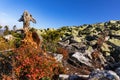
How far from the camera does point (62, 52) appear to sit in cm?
2561

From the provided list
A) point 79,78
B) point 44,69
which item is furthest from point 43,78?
point 79,78

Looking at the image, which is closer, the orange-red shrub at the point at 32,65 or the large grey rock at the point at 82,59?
the orange-red shrub at the point at 32,65

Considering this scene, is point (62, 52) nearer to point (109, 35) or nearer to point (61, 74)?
point (61, 74)

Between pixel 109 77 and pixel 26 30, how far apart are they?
10.2 metres

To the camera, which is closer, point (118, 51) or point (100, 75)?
point (100, 75)

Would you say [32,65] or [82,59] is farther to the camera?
[82,59]

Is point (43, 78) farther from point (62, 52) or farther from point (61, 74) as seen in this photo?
point (62, 52)

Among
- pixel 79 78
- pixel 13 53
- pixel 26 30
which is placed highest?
pixel 26 30

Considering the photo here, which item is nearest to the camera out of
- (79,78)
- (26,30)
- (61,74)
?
(79,78)

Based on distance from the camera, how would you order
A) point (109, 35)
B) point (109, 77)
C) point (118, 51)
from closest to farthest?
point (109, 77) < point (118, 51) < point (109, 35)

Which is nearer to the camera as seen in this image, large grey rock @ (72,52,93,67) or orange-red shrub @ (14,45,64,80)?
orange-red shrub @ (14,45,64,80)

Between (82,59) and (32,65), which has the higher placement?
(82,59)

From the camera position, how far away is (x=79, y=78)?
1844 cm

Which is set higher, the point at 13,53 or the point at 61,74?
the point at 13,53
